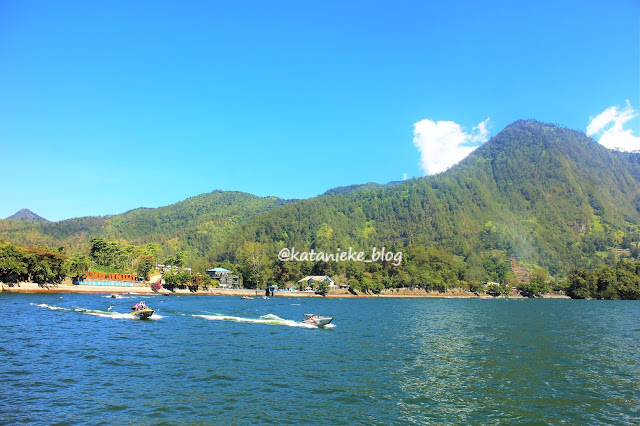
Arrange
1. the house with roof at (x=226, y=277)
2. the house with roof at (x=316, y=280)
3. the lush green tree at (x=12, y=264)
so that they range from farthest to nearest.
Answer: the house with roof at (x=226, y=277) → the house with roof at (x=316, y=280) → the lush green tree at (x=12, y=264)

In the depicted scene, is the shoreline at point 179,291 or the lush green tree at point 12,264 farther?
the shoreline at point 179,291

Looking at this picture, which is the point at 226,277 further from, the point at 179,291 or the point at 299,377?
the point at 299,377

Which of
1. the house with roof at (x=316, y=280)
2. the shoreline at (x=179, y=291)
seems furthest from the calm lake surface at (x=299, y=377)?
the house with roof at (x=316, y=280)

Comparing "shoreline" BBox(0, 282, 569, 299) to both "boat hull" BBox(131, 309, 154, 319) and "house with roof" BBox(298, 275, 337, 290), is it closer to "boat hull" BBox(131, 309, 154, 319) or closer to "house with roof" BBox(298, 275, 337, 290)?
"house with roof" BBox(298, 275, 337, 290)

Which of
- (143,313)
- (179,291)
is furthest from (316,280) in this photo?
(143,313)

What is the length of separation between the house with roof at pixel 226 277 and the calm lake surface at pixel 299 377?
443 feet

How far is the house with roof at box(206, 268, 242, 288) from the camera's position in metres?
183

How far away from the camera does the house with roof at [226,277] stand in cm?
18312

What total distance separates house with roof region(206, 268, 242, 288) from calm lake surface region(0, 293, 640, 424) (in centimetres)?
13517

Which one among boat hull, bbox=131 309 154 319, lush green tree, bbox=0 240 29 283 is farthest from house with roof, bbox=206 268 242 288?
boat hull, bbox=131 309 154 319

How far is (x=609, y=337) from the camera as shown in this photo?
168ft

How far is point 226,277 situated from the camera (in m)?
185

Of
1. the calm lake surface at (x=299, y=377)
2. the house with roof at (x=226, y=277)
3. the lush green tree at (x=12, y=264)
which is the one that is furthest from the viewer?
the house with roof at (x=226, y=277)

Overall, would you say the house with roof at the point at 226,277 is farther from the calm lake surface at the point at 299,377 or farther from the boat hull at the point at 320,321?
the calm lake surface at the point at 299,377
